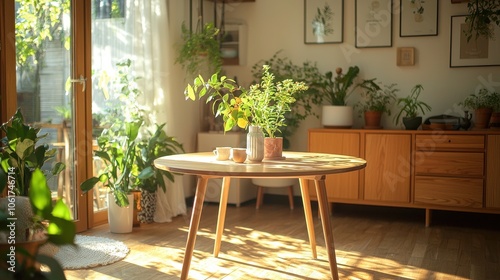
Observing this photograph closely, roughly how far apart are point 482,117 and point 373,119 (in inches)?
33.8

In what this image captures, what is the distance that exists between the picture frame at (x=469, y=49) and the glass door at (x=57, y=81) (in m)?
2.99

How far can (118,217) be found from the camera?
4266mm

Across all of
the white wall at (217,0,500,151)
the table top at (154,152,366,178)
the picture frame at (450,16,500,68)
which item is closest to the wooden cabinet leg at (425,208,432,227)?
the white wall at (217,0,500,151)

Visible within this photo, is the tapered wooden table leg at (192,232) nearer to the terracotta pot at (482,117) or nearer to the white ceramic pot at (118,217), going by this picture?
the white ceramic pot at (118,217)

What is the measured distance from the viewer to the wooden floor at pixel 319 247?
11.0 ft

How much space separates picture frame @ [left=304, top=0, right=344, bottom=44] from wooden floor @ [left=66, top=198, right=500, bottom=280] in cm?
155

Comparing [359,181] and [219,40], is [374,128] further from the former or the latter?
[219,40]

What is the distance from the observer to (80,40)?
4.25 m

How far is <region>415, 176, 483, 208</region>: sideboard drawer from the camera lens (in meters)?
4.62

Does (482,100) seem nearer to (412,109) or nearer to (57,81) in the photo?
(412,109)

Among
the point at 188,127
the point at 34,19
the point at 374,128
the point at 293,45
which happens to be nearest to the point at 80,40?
the point at 34,19

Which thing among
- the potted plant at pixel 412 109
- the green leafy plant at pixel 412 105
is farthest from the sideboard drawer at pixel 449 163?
the green leafy plant at pixel 412 105

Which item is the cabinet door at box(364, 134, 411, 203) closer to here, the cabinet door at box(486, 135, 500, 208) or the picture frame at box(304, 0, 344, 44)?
the cabinet door at box(486, 135, 500, 208)

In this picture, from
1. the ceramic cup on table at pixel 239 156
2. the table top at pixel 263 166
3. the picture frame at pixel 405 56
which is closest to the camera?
the table top at pixel 263 166
